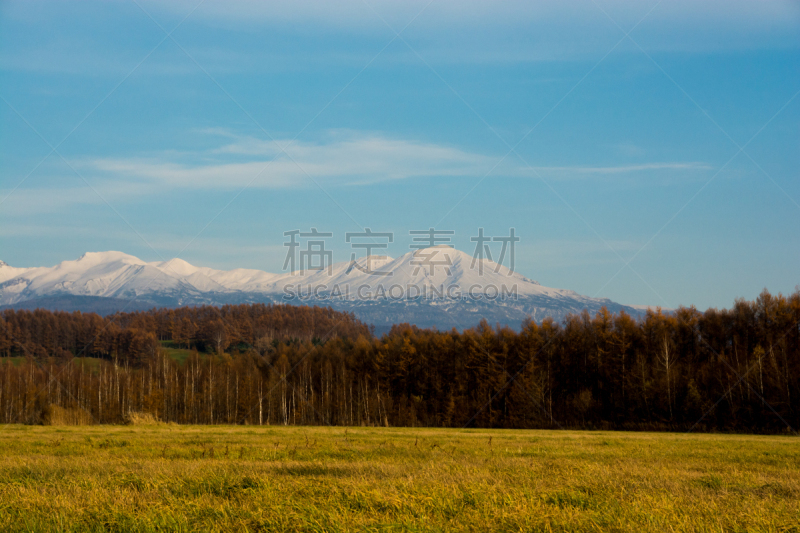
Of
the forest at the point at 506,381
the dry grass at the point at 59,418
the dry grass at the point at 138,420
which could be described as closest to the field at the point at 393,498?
the dry grass at the point at 138,420

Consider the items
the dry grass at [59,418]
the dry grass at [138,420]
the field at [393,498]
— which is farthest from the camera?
the dry grass at [59,418]

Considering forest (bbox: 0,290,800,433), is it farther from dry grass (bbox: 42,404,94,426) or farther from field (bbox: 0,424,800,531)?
field (bbox: 0,424,800,531)

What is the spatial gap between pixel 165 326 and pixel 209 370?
287 feet

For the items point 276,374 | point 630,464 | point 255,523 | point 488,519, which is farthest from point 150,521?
point 276,374

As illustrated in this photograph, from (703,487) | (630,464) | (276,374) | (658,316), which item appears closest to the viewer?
(703,487)

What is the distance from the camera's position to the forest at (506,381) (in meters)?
53.9

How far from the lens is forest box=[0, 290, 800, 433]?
53.9 m

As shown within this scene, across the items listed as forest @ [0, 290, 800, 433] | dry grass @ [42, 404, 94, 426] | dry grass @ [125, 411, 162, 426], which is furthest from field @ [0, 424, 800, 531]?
forest @ [0, 290, 800, 433]

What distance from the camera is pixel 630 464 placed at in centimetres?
1527

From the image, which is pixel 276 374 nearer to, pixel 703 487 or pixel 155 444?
pixel 155 444

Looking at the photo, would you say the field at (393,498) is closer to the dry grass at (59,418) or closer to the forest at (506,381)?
the dry grass at (59,418)

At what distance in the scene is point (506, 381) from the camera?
67.7m

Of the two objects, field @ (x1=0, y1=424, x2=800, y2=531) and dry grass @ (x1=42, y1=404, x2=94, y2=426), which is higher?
field @ (x1=0, y1=424, x2=800, y2=531)

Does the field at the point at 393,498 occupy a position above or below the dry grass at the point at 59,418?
above
